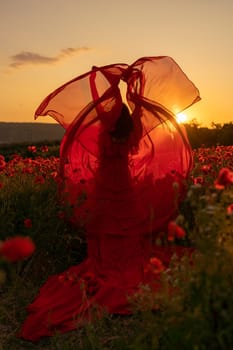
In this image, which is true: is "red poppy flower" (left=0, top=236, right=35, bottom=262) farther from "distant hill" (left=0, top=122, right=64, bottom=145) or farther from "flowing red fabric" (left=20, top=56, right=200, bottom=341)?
"distant hill" (left=0, top=122, right=64, bottom=145)

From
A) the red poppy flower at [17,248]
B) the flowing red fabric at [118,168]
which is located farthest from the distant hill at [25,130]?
the red poppy flower at [17,248]

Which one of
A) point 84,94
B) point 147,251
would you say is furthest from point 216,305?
point 84,94

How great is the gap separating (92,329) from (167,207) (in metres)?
1.89

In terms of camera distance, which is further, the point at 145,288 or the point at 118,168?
the point at 118,168

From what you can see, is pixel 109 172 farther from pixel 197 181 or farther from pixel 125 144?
pixel 197 181

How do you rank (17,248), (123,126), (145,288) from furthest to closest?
(123,126)
(145,288)
(17,248)

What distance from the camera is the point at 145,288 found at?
318 centimetres

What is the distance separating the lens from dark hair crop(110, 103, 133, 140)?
5348 mm

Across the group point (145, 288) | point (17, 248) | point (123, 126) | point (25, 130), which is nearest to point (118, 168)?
point (123, 126)

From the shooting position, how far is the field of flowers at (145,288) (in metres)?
2.56

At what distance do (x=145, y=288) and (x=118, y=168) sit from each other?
2327 mm

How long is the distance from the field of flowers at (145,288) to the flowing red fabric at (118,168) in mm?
262

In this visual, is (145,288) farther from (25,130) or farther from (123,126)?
(25,130)

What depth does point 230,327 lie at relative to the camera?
8.09 ft
